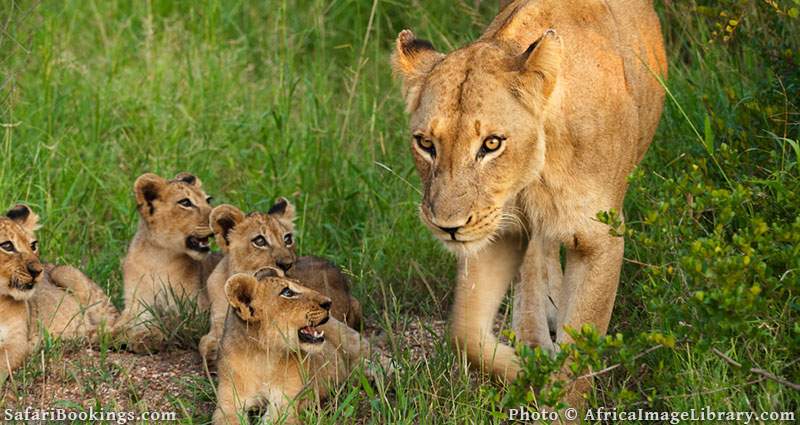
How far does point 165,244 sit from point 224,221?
507 millimetres

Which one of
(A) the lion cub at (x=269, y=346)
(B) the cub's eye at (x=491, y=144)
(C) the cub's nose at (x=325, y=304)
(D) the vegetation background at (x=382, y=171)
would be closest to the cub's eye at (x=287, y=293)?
(A) the lion cub at (x=269, y=346)

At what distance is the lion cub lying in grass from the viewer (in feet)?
18.0

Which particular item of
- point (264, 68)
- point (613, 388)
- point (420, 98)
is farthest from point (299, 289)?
point (264, 68)

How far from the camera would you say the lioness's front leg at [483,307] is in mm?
5117

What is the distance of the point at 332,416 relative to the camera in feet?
15.8

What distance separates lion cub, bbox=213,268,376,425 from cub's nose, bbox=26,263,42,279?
97 centimetres

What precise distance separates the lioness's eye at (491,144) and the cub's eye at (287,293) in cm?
95

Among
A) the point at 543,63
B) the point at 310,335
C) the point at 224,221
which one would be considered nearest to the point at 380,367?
the point at 310,335

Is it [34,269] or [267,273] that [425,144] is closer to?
[267,273]

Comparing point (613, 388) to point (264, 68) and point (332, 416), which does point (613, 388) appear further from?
point (264, 68)

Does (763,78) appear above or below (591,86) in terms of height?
below

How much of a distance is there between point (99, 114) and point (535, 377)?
4.15 m

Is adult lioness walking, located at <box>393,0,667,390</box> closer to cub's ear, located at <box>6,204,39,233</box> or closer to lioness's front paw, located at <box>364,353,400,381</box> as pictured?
lioness's front paw, located at <box>364,353,400,381</box>

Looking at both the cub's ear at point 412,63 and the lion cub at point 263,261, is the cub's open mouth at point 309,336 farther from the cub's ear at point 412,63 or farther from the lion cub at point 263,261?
the cub's ear at point 412,63
